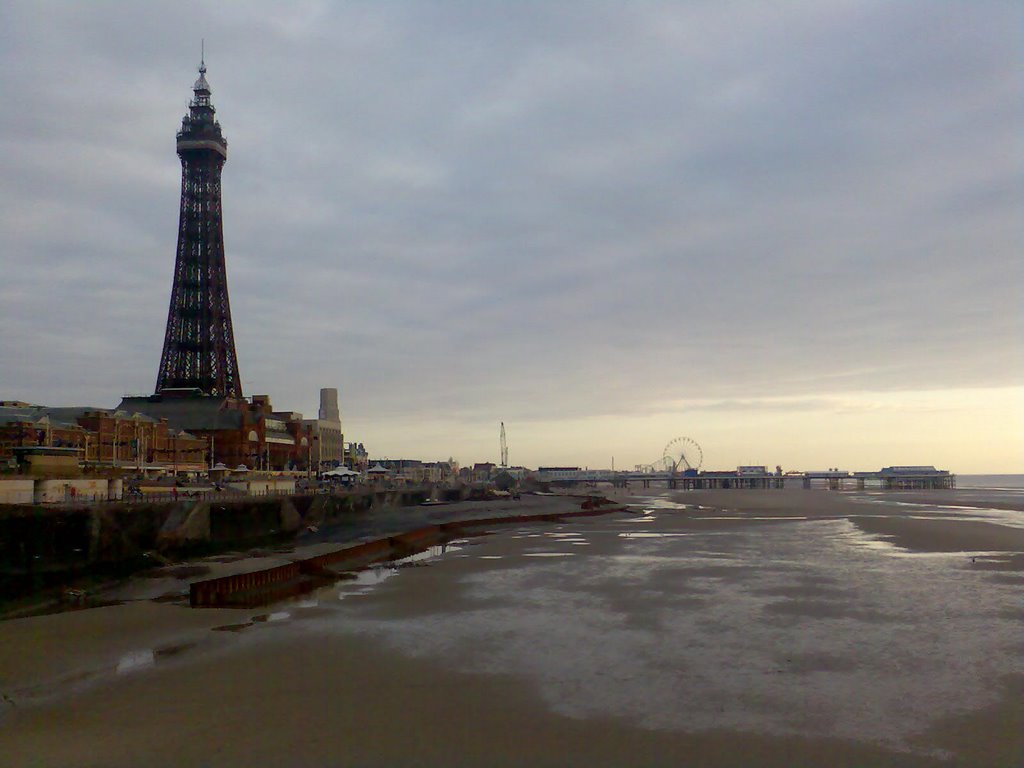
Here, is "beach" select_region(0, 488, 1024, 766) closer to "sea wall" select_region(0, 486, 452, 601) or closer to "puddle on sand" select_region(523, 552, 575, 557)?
"sea wall" select_region(0, 486, 452, 601)

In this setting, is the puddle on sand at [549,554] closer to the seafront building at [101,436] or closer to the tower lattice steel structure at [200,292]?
the seafront building at [101,436]

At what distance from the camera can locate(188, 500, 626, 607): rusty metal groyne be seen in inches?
1009

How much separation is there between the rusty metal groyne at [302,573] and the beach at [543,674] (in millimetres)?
1348

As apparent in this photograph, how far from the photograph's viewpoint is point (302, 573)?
3256 centimetres

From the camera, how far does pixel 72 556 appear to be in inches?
1379

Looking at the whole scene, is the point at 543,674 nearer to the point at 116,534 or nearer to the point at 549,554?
the point at 549,554

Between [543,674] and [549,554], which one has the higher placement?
[543,674]

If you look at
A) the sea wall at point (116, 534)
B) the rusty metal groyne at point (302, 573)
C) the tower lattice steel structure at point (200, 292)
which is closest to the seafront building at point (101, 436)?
the sea wall at point (116, 534)

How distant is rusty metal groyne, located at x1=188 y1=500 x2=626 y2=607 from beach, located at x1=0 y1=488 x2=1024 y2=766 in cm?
135

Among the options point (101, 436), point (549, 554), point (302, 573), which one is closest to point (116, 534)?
point (302, 573)

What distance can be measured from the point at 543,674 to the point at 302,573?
63.3 feet

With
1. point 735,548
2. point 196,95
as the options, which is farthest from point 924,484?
point 196,95

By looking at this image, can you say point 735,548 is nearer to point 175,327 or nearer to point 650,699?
point 650,699

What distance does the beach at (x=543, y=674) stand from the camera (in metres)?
12.1
